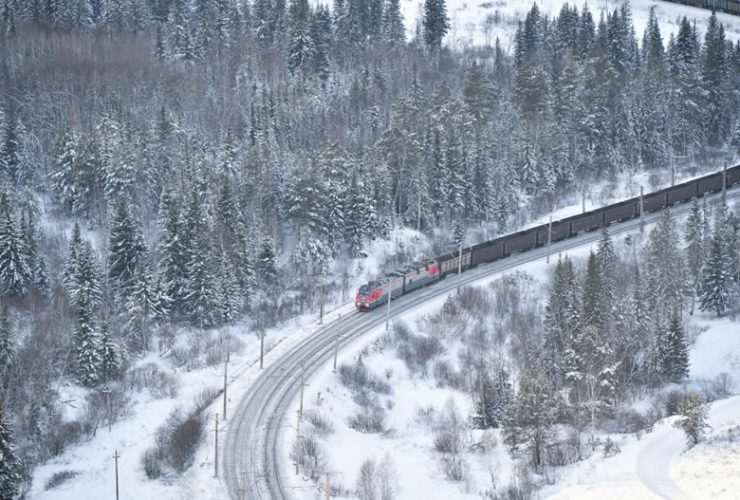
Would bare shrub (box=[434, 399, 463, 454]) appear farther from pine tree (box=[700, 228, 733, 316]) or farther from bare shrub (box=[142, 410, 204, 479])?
pine tree (box=[700, 228, 733, 316])

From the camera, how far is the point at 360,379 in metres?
68.7

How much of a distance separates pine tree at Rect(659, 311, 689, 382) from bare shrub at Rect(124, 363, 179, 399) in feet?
121

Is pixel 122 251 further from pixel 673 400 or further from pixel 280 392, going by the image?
pixel 673 400

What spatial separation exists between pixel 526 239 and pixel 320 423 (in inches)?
1418

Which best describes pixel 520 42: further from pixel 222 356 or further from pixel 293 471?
pixel 293 471

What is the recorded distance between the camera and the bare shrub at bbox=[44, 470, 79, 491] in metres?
55.7

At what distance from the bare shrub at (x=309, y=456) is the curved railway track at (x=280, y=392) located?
4.21 ft

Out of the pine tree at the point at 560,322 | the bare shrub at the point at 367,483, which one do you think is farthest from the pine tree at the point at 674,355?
the bare shrub at the point at 367,483


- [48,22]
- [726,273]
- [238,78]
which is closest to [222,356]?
[726,273]

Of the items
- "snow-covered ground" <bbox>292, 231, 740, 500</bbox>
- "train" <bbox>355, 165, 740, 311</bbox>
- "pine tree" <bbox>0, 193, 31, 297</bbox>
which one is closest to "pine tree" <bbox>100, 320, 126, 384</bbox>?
"pine tree" <bbox>0, 193, 31, 297</bbox>

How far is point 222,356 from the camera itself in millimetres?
71188

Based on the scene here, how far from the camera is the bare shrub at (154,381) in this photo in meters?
66.4

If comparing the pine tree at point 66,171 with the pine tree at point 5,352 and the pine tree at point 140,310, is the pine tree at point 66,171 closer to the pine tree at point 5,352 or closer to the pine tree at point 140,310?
the pine tree at point 140,310

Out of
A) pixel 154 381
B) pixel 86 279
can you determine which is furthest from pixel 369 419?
pixel 86 279
